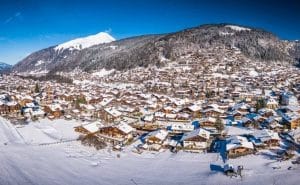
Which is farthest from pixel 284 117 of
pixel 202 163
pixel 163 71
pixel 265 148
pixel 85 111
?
pixel 163 71

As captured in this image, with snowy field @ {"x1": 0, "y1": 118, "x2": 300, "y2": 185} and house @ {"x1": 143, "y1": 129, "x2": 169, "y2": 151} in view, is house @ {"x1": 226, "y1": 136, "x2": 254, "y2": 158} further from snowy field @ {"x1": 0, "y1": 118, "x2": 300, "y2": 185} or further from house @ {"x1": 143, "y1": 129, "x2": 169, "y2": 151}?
house @ {"x1": 143, "y1": 129, "x2": 169, "y2": 151}

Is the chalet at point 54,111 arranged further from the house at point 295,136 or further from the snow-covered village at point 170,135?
the house at point 295,136

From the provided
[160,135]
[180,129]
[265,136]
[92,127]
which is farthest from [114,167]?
[265,136]

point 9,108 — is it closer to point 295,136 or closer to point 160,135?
point 160,135

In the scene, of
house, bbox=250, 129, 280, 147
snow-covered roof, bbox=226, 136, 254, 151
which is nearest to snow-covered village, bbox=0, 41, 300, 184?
house, bbox=250, 129, 280, 147

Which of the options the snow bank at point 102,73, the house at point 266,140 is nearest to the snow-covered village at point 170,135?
the house at point 266,140

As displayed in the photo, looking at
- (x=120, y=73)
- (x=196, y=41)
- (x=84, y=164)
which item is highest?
(x=196, y=41)

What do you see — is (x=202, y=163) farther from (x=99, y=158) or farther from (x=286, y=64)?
(x=286, y=64)
